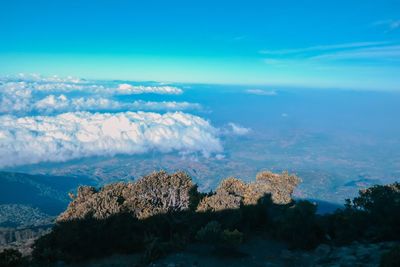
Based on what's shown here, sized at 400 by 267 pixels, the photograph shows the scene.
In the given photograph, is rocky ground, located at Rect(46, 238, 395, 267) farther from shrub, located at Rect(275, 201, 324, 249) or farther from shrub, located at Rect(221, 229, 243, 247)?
shrub, located at Rect(275, 201, 324, 249)

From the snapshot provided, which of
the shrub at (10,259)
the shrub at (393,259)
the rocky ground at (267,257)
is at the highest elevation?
the shrub at (393,259)

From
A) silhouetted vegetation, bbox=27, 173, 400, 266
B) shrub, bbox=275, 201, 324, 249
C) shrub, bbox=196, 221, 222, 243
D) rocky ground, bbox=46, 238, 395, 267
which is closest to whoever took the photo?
rocky ground, bbox=46, 238, 395, 267

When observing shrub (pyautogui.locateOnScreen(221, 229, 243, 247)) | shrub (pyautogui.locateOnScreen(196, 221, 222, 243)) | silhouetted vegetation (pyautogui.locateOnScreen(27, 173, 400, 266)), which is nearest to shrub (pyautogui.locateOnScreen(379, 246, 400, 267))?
silhouetted vegetation (pyautogui.locateOnScreen(27, 173, 400, 266))

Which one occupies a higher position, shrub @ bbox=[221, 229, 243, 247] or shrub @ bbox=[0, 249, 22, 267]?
shrub @ bbox=[221, 229, 243, 247]

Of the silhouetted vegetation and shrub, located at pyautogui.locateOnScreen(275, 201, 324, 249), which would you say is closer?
the silhouetted vegetation

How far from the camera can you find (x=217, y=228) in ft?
71.9

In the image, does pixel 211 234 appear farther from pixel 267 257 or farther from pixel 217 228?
pixel 267 257

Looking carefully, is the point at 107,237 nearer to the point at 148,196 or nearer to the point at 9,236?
the point at 148,196

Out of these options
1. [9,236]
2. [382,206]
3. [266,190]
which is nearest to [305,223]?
[382,206]

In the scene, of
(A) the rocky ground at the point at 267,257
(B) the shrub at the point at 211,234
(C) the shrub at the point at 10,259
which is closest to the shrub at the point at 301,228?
(A) the rocky ground at the point at 267,257

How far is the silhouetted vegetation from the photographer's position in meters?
20.9

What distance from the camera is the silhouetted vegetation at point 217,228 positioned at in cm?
2094

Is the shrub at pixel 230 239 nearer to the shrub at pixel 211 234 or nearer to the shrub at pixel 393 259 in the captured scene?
the shrub at pixel 211 234

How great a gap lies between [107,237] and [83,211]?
282 centimetres
